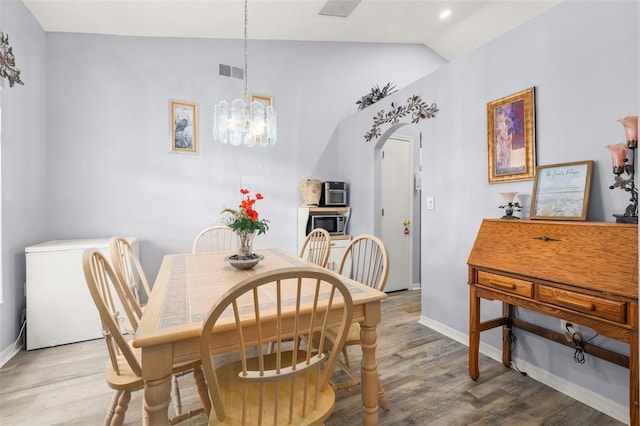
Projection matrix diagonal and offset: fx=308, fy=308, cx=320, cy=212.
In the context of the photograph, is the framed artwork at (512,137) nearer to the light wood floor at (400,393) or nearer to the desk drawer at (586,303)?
the desk drawer at (586,303)

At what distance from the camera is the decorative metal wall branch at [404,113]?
2.95m

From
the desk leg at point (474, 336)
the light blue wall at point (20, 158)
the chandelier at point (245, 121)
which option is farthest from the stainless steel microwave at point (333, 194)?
the light blue wall at point (20, 158)

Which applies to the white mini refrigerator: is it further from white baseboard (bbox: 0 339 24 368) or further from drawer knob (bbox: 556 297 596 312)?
drawer knob (bbox: 556 297 596 312)

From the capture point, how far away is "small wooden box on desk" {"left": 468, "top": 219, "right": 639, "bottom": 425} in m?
1.39

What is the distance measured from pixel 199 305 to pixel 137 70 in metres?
3.08

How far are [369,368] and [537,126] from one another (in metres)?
1.93

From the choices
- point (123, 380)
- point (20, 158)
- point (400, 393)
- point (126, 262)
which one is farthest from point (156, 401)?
point (20, 158)

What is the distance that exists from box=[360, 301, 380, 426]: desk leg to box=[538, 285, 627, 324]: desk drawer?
0.99 m

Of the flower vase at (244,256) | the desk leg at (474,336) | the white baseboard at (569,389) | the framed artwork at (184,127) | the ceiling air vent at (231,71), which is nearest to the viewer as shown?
the white baseboard at (569,389)

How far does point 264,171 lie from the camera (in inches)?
152

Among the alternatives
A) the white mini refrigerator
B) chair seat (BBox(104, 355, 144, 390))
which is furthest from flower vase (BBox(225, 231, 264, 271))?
the white mini refrigerator

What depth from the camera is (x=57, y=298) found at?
2.55 metres

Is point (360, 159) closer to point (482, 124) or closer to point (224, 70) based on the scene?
point (482, 124)

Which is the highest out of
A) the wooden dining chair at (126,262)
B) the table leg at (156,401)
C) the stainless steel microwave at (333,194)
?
the stainless steel microwave at (333,194)
